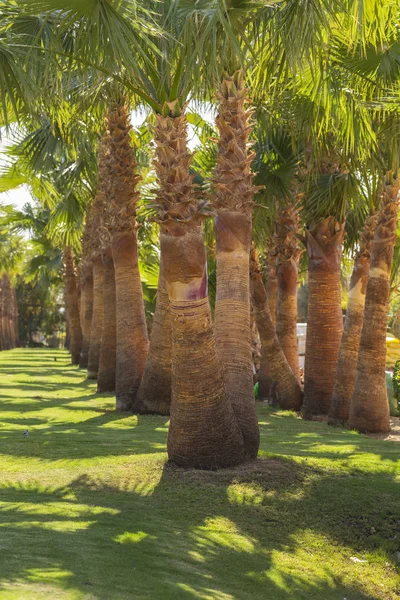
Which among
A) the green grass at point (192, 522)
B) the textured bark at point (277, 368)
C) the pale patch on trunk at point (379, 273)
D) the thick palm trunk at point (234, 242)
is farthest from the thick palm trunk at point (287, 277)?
the thick palm trunk at point (234, 242)

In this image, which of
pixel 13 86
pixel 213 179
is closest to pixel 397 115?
pixel 213 179

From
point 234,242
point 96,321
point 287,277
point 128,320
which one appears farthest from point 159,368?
point 96,321

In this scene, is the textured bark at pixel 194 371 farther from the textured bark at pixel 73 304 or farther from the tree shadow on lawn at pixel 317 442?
the textured bark at pixel 73 304

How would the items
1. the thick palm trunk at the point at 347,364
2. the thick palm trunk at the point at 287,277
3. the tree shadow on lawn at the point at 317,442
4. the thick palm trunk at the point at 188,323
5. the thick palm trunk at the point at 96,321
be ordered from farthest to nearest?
1. the thick palm trunk at the point at 96,321
2. the thick palm trunk at the point at 287,277
3. the thick palm trunk at the point at 347,364
4. the tree shadow on lawn at the point at 317,442
5. the thick palm trunk at the point at 188,323

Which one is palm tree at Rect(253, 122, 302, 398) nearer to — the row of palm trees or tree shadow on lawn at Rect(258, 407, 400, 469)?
the row of palm trees

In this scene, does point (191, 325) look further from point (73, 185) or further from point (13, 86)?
point (73, 185)

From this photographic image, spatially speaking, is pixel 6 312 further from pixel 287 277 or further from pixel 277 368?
pixel 277 368

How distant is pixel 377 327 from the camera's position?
45.2ft

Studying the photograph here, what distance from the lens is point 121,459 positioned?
1003cm

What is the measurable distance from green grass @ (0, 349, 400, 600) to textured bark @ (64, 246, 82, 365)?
84.3ft

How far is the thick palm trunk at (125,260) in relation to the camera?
53.4 feet

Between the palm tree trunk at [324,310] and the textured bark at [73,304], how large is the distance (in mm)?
22265

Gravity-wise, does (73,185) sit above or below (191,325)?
above

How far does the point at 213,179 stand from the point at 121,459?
348 centimetres
